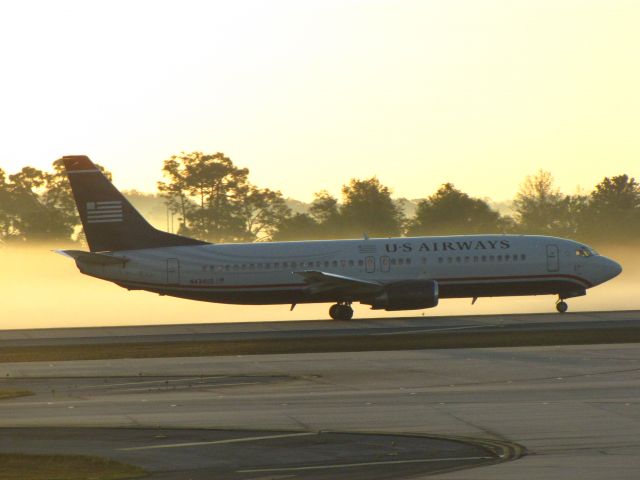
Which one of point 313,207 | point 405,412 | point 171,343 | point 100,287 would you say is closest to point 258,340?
point 171,343

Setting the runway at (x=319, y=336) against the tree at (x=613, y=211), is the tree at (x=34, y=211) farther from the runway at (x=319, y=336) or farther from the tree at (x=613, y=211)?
the runway at (x=319, y=336)

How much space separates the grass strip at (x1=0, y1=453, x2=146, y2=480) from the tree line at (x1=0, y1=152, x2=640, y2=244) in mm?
92278

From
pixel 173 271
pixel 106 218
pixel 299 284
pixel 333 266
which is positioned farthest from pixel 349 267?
pixel 106 218

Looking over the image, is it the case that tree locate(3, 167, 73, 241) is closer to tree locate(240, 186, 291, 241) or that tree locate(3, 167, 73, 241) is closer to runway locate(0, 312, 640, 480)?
tree locate(240, 186, 291, 241)

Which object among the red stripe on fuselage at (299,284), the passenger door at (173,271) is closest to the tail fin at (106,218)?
the passenger door at (173,271)

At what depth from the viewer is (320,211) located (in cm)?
12506

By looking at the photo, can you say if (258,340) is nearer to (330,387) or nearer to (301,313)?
(330,387)

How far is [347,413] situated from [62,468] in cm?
761

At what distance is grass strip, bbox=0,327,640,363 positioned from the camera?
43656 millimetres

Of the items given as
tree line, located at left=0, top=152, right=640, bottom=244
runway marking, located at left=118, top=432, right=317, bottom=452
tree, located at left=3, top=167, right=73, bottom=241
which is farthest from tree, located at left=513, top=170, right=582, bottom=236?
runway marking, located at left=118, top=432, right=317, bottom=452

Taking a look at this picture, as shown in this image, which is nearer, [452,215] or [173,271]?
[173,271]

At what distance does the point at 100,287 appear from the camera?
9200 cm

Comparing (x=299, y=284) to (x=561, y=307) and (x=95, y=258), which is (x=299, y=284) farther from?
(x=561, y=307)

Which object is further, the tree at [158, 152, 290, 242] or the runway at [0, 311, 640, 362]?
the tree at [158, 152, 290, 242]
